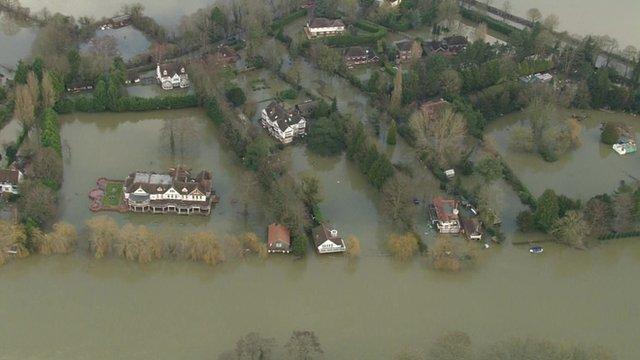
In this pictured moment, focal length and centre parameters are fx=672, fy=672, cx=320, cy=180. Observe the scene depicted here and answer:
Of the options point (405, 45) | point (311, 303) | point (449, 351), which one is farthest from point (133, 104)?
point (449, 351)

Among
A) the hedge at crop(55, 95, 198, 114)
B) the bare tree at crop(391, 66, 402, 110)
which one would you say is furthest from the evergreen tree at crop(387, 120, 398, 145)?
the hedge at crop(55, 95, 198, 114)

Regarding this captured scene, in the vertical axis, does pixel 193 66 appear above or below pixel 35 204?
above

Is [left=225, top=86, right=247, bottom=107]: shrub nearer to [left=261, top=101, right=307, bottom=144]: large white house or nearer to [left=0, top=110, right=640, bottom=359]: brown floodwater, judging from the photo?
[left=261, top=101, right=307, bottom=144]: large white house

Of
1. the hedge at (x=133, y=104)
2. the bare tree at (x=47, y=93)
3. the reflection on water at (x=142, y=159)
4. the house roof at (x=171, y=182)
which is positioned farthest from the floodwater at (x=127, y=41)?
the house roof at (x=171, y=182)

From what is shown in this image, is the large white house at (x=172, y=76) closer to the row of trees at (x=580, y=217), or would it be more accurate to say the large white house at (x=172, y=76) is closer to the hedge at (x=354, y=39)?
the hedge at (x=354, y=39)

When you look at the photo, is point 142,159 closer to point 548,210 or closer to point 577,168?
point 548,210

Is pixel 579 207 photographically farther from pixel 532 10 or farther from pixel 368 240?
pixel 532 10

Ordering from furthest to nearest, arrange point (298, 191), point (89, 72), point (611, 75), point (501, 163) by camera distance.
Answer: point (611, 75)
point (89, 72)
point (501, 163)
point (298, 191)

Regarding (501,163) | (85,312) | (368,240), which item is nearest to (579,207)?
(501,163)
